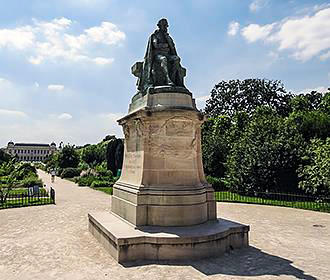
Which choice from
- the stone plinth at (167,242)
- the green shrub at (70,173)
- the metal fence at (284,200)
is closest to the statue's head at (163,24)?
the stone plinth at (167,242)

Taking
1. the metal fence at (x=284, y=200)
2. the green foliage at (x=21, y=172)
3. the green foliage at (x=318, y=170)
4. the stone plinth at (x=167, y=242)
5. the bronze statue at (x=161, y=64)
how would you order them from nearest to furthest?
1. the stone plinth at (x=167, y=242)
2. the bronze statue at (x=161, y=64)
3. the green foliage at (x=318, y=170)
4. the metal fence at (x=284, y=200)
5. the green foliage at (x=21, y=172)

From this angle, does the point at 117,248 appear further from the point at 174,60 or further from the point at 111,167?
the point at 111,167

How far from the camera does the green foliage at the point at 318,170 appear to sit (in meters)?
16.8

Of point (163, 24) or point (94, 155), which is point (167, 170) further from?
point (94, 155)

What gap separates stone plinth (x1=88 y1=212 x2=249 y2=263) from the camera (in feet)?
25.3

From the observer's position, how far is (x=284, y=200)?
20.6 m

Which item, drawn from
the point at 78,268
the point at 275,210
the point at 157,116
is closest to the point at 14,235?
the point at 78,268

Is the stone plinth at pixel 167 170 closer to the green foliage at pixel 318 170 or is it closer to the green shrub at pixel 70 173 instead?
the green foliage at pixel 318 170

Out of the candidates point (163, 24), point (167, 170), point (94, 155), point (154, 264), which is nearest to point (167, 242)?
point (154, 264)

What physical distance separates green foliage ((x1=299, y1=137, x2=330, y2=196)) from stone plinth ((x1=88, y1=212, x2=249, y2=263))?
33.9 ft

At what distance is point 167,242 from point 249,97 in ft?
146

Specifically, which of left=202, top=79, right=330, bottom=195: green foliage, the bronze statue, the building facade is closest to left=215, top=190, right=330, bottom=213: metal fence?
left=202, top=79, right=330, bottom=195: green foliage

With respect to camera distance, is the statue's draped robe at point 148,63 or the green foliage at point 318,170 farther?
the green foliage at point 318,170

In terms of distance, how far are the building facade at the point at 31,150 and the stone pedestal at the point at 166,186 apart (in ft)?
555
